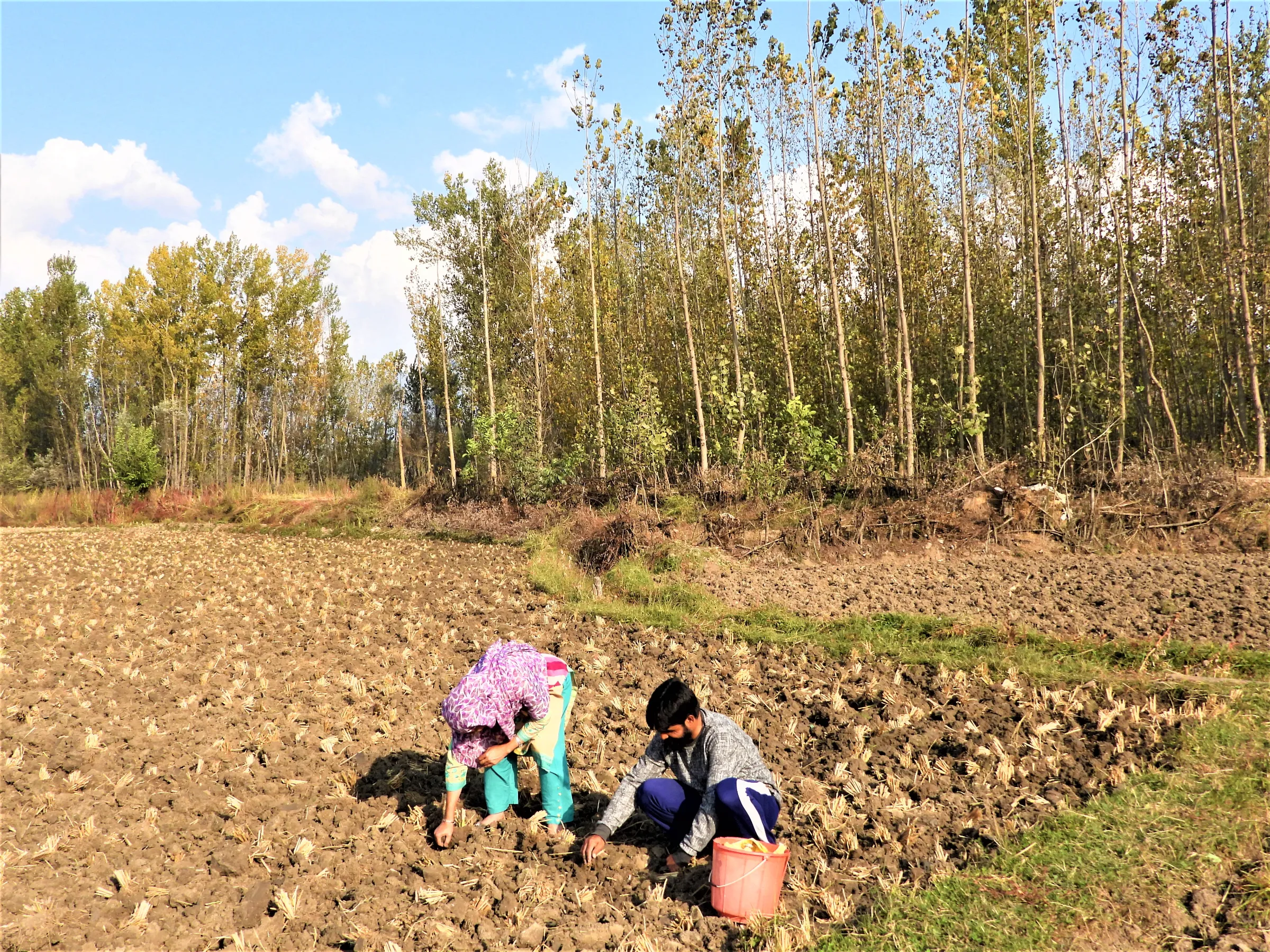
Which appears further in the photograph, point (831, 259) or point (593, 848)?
point (831, 259)

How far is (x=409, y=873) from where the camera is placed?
14.2 feet

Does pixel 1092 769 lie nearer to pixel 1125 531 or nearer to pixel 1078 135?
pixel 1125 531

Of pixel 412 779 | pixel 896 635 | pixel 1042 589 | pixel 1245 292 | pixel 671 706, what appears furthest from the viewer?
pixel 1245 292

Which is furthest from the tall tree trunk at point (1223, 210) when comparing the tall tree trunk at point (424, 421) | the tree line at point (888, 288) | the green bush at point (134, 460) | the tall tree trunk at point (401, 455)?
the green bush at point (134, 460)

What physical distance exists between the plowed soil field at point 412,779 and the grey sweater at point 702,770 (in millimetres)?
257

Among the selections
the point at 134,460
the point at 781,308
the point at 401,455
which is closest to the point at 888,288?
the point at 781,308

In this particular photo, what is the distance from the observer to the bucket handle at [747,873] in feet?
11.9

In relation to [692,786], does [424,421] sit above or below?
above

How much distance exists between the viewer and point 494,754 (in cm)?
451

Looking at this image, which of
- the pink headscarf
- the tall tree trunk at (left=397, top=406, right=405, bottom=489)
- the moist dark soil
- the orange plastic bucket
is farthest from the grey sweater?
the tall tree trunk at (left=397, top=406, right=405, bottom=489)

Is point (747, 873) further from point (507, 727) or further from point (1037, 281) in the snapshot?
point (1037, 281)

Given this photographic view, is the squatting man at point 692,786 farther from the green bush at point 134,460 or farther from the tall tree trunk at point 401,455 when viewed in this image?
the green bush at point 134,460

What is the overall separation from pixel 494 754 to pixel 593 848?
2.43 ft

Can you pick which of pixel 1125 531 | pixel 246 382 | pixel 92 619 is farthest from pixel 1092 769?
pixel 246 382
